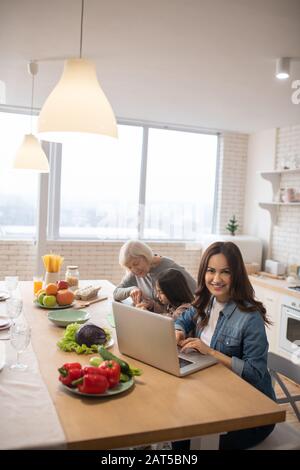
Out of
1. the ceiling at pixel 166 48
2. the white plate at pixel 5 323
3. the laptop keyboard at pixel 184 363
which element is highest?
the ceiling at pixel 166 48

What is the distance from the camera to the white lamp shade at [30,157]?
3.19 metres

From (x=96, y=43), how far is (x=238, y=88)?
1.49 m

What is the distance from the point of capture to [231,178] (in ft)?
20.4

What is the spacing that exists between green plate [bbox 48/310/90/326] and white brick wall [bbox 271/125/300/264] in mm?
3411

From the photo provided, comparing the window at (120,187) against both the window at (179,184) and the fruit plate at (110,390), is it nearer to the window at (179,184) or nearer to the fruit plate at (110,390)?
the window at (179,184)

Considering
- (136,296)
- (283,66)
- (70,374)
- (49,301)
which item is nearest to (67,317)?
(49,301)

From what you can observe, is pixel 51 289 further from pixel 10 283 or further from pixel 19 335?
pixel 19 335

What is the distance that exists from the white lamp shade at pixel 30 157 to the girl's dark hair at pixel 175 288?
1.29 m

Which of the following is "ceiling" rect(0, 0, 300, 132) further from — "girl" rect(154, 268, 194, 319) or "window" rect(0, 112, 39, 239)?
"girl" rect(154, 268, 194, 319)

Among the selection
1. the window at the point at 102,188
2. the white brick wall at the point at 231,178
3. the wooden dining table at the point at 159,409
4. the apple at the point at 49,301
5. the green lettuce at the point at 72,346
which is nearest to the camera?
the wooden dining table at the point at 159,409

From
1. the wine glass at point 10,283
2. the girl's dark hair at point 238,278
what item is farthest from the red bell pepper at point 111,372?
the wine glass at point 10,283

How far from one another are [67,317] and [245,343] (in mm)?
1105

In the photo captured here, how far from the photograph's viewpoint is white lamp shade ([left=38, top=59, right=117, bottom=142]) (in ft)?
5.60

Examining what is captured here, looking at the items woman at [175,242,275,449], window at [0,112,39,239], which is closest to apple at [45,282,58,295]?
woman at [175,242,275,449]
